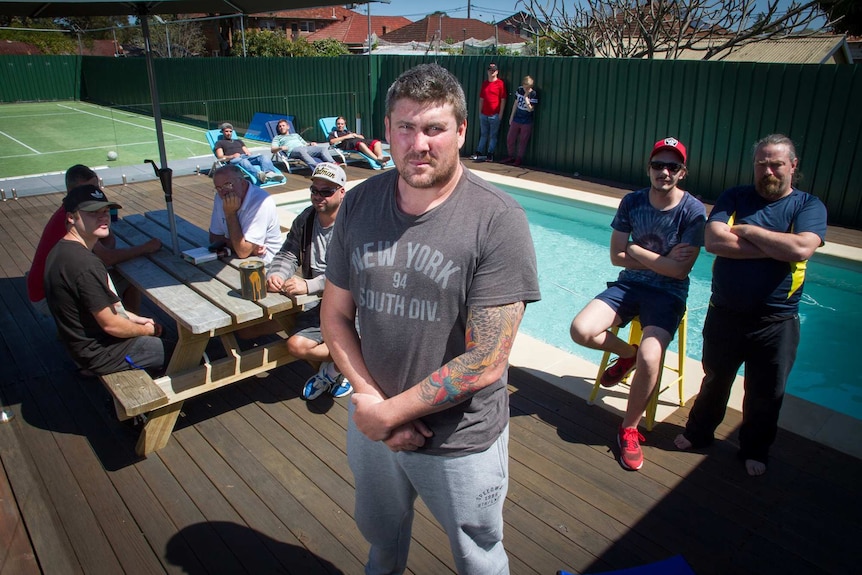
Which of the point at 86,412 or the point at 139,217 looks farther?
the point at 139,217

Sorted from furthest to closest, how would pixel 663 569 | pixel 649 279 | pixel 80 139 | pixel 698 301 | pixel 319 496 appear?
pixel 80 139 < pixel 698 301 < pixel 649 279 < pixel 319 496 < pixel 663 569

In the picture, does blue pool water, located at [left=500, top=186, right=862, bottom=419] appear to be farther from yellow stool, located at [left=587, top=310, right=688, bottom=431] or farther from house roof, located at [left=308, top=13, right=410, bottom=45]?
house roof, located at [left=308, top=13, right=410, bottom=45]

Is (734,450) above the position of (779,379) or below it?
below

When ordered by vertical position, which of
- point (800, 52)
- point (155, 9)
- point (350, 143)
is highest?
point (800, 52)

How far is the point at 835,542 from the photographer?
2.34 m

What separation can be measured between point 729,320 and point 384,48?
132 feet

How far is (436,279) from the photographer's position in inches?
56.2

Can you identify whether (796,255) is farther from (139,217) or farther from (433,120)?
(139,217)

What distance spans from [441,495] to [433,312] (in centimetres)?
50

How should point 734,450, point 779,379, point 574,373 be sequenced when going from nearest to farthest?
point 779,379, point 734,450, point 574,373

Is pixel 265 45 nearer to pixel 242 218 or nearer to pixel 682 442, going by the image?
pixel 242 218

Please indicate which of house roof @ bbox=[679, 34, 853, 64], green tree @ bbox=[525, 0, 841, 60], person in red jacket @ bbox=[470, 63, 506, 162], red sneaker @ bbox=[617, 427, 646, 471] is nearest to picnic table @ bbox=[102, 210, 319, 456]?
red sneaker @ bbox=[617, 427, 646, 471]

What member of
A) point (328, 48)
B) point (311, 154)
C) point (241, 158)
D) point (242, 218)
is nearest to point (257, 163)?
point (241, 158)

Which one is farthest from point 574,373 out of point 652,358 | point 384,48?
point 384,48
